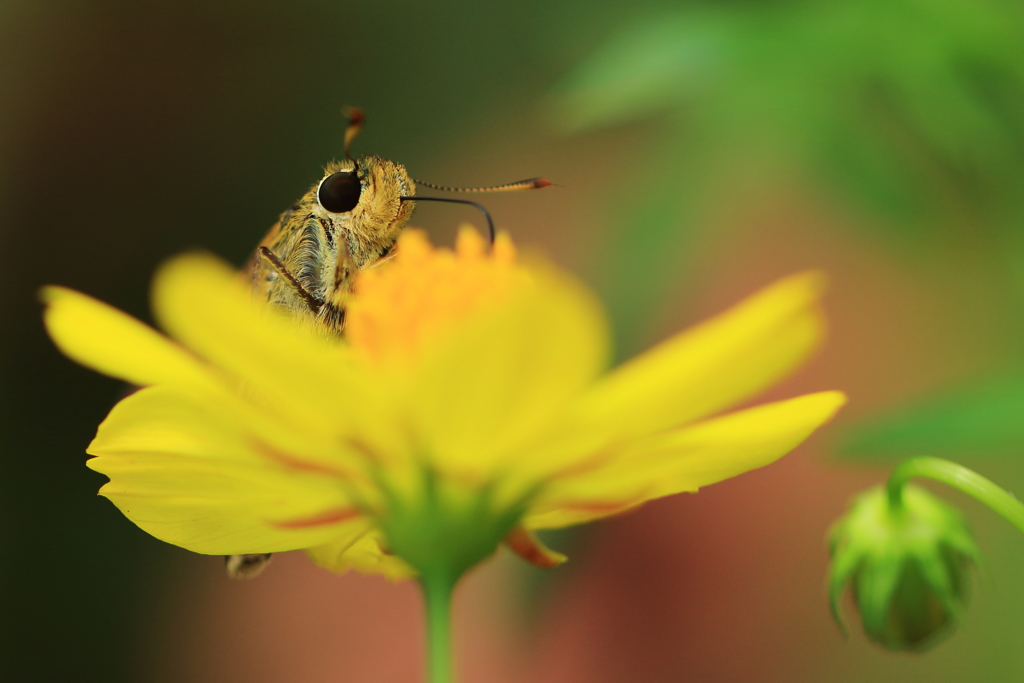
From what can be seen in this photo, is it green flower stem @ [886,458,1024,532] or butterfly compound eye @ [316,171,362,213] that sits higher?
butterfly compound eye @ [316,171,362,213]

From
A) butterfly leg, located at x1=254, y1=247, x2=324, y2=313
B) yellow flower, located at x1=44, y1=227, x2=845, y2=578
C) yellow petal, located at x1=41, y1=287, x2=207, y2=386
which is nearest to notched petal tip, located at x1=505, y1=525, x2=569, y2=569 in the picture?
yellow flower, located at x1=44, y1=227, x2=845, y2=578

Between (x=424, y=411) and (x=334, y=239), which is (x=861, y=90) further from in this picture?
(x=424, y=411)

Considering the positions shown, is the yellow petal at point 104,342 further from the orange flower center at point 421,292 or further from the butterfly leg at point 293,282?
the butterfly leg at point 293,282

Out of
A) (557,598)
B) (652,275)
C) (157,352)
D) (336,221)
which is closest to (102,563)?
(557,598)

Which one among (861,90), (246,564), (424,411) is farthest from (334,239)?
(861,90)

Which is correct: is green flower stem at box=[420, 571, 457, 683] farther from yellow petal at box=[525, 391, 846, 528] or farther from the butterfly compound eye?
the butterfly compound eye

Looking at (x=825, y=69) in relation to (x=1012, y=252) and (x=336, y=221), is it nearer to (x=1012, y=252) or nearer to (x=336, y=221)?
(x=1012, y=252)

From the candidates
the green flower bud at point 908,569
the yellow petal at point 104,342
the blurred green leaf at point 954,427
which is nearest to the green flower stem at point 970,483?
the green flower bud at point 908,569
